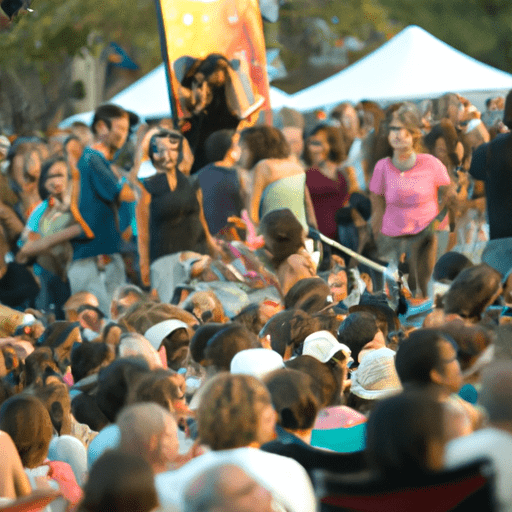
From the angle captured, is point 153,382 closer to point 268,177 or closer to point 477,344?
point 477,344

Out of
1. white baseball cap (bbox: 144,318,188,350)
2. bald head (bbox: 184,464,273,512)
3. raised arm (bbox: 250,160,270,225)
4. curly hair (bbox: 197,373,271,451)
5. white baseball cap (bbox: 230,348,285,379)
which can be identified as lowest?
raised arm (bbox: 250,160,270,225)

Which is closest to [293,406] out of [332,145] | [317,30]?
[332,145]

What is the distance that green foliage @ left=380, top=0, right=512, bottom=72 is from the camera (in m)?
24.5

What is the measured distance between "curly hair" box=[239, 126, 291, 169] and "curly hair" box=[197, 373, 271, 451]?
195 inches

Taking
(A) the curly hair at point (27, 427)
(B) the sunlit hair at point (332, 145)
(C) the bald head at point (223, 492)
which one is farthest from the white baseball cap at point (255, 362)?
(B) the sunlit hair at point (332, 145)

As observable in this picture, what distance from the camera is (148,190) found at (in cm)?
848

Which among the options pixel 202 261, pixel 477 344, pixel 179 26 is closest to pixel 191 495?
pixel 477 344

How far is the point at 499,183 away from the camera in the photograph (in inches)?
279

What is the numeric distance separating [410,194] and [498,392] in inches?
224

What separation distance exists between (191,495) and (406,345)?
1.27 metres

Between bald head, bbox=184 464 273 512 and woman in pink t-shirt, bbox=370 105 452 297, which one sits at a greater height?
bald head, bbox=184 464 273 512

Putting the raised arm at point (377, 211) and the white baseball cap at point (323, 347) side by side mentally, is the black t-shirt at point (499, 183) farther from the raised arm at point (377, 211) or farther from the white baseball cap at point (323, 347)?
the white baseball cap at point (323, 347)

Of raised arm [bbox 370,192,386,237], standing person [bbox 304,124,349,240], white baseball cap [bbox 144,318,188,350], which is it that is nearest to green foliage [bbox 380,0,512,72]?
standing person [bbox 304,124,349,240]

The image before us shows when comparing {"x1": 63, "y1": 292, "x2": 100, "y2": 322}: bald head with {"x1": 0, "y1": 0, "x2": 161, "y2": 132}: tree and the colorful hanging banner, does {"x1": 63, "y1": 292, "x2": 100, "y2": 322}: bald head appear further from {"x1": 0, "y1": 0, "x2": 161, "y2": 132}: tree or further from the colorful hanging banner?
{"x1": 0, "y1": 0, "x2": 161, "y2": 132}: tree
